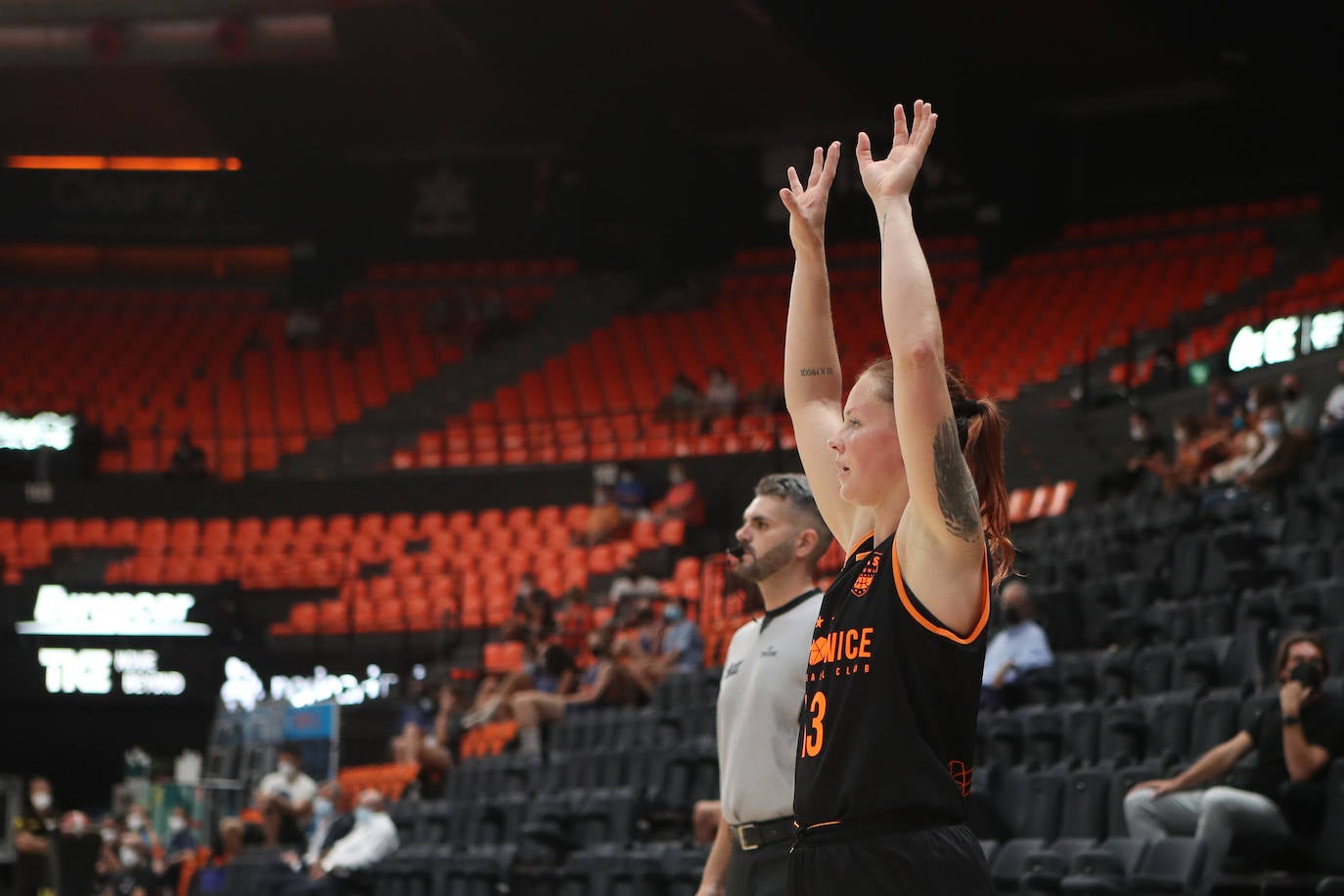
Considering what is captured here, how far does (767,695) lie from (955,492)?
1.70 metres

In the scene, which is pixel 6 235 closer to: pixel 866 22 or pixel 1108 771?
pixel 866 22

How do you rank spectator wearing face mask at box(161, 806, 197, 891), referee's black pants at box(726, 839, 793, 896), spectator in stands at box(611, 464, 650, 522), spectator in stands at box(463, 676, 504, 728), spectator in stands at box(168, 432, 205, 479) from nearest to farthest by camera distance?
referee's black pants at box(726, 839, 793, 896)
spectator in stands at box(463, 676, 504, 728)
spectator wearing face mask at box(161, 806, 197, 891)
spectator in stands at box(611, 464, 650, 522)
spectator in stands at box(168, 432, 205, 479)

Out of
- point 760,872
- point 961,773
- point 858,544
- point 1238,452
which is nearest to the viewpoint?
point 961,773

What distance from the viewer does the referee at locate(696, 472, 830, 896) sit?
3.81 meters

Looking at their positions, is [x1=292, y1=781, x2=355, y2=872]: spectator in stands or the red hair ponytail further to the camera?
[x1=292, y1=781, x2=355, y2=872]: spectator in stands

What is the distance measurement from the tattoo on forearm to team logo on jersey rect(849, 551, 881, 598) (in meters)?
0.20

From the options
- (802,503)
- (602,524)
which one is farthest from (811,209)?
(602,524)

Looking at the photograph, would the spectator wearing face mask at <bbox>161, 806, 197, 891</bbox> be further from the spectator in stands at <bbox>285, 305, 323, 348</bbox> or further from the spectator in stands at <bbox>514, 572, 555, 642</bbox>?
the spectator in stands at <bbox>285, 305, 323, 348</bbox>

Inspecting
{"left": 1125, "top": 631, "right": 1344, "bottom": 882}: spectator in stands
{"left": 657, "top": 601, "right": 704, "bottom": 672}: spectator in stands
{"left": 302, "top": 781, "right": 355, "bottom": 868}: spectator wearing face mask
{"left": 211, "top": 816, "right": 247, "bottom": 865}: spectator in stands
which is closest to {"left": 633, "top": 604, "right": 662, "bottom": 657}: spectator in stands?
{"left": 657, "top": 601, "right": 704, "bottom": 672}: spectator in stands

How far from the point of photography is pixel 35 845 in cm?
1491

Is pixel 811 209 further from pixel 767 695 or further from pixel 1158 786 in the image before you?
pixel 1158 786

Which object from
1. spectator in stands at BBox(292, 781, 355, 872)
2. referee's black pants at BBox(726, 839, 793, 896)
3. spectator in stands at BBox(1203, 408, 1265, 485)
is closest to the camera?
referee's black pants at BBox(726, 839, 793, 896)

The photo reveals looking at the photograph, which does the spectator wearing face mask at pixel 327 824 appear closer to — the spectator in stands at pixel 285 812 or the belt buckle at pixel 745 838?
the spectator in stands at pixel 285 812

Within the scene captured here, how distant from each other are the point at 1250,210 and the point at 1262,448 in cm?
1118
